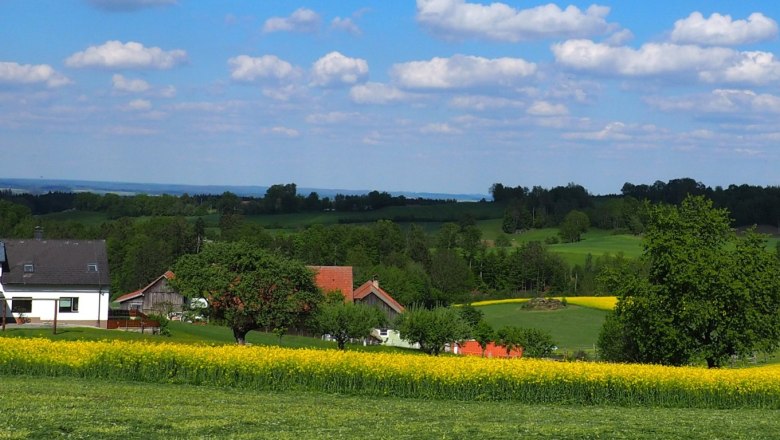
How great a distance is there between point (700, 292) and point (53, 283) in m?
39.8

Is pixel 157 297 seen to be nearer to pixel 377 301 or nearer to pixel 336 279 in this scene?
pixel 336 279

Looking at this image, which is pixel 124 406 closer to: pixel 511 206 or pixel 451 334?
pixel 451 334

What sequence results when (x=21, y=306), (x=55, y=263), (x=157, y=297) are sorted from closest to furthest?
1. (x=21, y=306)
2. (x=55, y=263)
3. (x=157, y=297)

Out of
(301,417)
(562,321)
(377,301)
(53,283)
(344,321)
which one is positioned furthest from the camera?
(562,321)

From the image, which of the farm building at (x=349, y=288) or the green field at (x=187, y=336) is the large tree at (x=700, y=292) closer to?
the green field at (x=187, y=336)

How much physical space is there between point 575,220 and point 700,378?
148 meters

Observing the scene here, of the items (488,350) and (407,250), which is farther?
(407,250)

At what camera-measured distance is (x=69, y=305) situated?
62656mm

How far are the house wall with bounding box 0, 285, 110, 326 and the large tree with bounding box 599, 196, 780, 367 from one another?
33.7 metres

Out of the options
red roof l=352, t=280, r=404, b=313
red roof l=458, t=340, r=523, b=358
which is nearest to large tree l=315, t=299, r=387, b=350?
red roof l=458, t=340, r=523, b=358

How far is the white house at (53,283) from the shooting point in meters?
61.8

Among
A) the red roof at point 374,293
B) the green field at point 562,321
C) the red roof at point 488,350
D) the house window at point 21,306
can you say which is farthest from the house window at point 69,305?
the green field at point 562,321

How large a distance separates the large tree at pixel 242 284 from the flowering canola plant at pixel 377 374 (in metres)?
21.0

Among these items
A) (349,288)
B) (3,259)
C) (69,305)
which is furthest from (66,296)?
(349,288)
